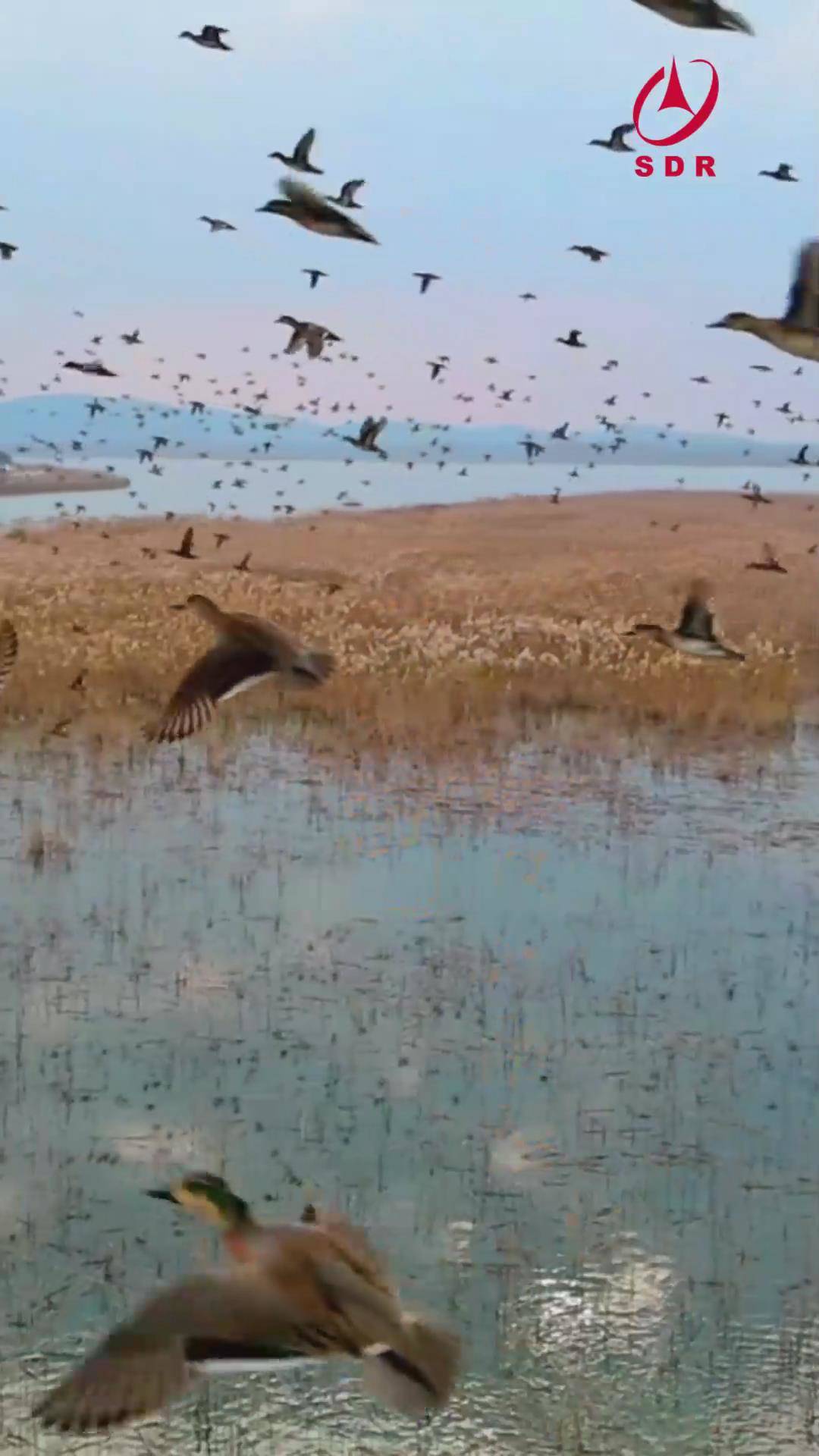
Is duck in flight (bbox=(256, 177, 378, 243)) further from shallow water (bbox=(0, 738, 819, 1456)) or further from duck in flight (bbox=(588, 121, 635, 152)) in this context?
shallow water (bbox=(0, 738, 819, 1456))

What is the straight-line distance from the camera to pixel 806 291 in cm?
170

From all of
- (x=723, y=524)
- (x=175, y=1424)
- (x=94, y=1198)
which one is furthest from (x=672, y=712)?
(x=723, y=524)

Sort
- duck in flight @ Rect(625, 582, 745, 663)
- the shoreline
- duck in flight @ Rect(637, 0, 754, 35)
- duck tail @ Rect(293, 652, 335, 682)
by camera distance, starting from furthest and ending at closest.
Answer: the shoreline → duck in flight @ Rect(625, 582, 745, 663) → duck tail @ Rect(293, 652, 335, 682) → duck in flight @ Rect(637, 0, 754, 35)

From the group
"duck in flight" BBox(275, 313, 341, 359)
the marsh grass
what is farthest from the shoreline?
"duck in flight" BBox(275, 313, 341, 359)

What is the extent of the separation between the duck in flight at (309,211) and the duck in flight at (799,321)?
1.49 feet

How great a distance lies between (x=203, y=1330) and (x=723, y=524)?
1606cm

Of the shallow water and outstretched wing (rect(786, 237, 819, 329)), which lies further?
the shallow water

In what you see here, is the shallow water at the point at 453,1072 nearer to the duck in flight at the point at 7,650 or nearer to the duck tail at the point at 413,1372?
the duck in flight at the point at 7,650

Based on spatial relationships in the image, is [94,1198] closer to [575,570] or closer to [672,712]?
[672,712]

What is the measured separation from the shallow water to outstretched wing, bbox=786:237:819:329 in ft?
9.17

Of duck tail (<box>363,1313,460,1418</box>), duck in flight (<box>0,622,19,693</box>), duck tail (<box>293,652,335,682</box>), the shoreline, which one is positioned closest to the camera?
duck tail (<box>363,1313,460,1418</box>)

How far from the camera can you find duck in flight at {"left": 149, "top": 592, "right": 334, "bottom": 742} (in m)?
1.77

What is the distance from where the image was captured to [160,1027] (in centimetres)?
557

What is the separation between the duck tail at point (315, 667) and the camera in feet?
5.28
